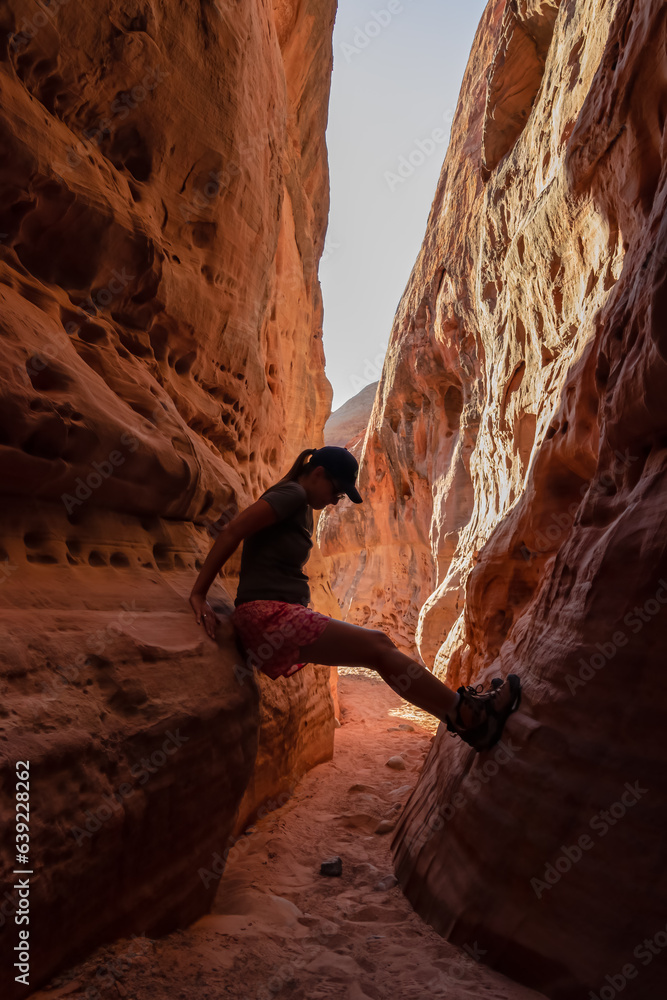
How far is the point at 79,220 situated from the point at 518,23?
8.45 m

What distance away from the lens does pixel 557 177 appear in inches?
235

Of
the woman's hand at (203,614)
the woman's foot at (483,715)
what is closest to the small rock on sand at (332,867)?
the woman's foot at (483,715)

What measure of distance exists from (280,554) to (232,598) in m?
1.22

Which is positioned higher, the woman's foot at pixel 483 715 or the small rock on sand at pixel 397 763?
the woman's foot at pixel 483 715

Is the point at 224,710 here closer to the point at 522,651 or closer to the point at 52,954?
the point at 52,954

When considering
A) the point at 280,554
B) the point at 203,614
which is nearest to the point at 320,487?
the point at 280,554

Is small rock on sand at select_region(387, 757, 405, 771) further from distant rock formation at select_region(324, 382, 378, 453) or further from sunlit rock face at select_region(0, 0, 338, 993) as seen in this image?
distant rock formation at select_region(324, 382, 378, 453)

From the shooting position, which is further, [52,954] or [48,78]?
[48,78]

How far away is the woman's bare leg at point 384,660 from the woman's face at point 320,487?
68 cm

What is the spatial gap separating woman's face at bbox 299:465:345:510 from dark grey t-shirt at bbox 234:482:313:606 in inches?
2.9

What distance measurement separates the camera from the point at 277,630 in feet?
8.45

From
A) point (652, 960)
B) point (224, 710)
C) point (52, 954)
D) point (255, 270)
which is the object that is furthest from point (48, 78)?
point (652, 960)

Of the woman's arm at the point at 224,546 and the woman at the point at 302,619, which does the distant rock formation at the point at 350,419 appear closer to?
the woman at the point at 302,619

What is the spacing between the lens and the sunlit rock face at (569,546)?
1943mm
